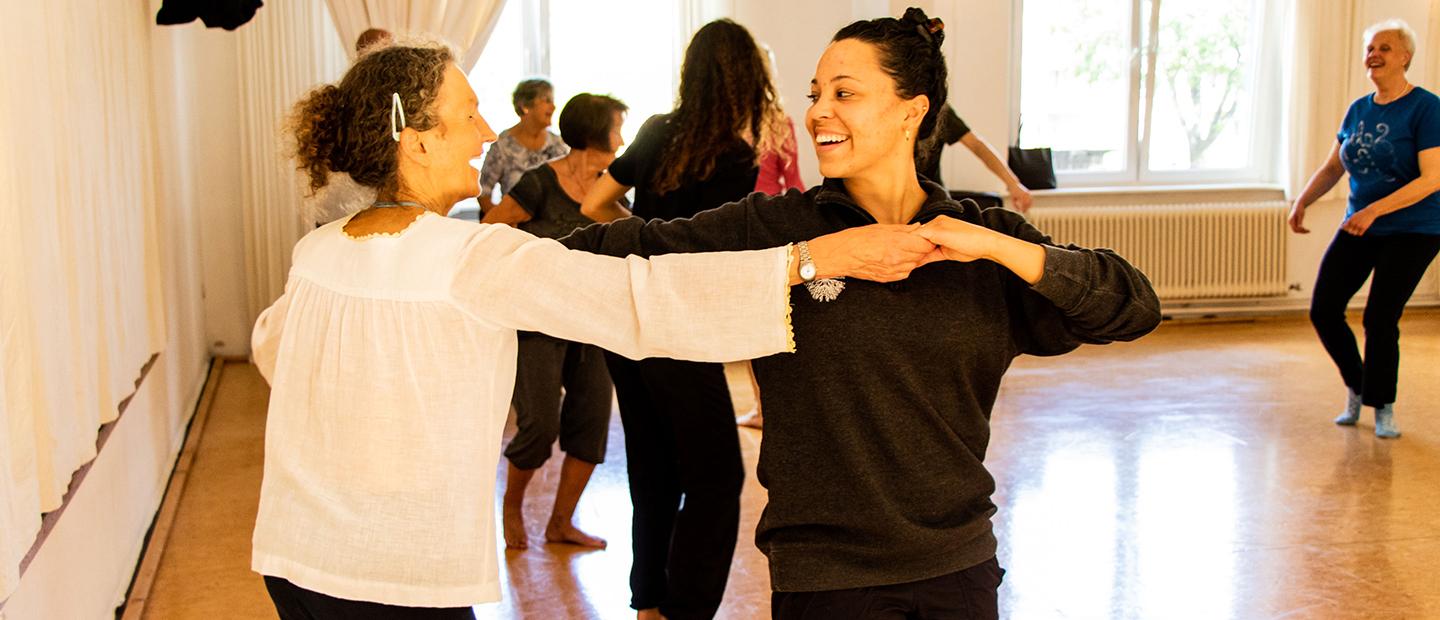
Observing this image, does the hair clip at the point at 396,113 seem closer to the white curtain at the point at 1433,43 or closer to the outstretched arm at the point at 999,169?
the outstretched arm at the point at 999,169

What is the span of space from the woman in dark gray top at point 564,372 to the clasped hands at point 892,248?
2226mm

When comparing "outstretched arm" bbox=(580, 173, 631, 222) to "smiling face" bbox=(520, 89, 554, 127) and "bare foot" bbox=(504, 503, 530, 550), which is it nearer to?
"bare foot" bbox=(504, 503, 530, 550)

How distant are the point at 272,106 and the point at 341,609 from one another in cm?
581

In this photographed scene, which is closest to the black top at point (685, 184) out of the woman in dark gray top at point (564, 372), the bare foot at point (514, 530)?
the woman in dark gray top at point (564, 372)

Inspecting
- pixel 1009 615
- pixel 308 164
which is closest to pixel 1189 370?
pixel 1009 615

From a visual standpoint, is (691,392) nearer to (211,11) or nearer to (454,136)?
(454,136)

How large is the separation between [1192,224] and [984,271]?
22.3 feet

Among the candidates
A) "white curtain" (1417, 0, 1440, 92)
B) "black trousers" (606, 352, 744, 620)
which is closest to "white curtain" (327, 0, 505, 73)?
"black trousers" (606, 352, 744, 620)

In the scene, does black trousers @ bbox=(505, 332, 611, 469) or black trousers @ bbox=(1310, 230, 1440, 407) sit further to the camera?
black trousers @ bbox=(1310, 230, 1440, 407)

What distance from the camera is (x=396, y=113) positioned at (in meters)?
1.73

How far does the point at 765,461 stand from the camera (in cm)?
195

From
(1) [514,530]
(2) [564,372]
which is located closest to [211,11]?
(2) [564,372]

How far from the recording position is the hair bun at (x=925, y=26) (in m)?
2.00

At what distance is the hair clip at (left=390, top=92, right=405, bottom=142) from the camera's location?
173 centimetres
